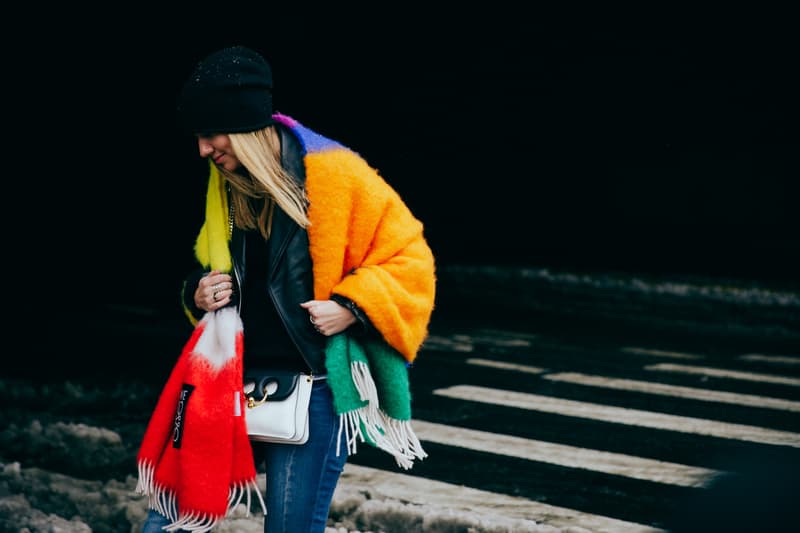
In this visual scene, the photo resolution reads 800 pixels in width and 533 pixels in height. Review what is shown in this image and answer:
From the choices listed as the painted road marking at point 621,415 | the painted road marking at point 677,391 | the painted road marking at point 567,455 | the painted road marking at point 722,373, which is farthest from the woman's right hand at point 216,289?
the painted road marking at point 722,373

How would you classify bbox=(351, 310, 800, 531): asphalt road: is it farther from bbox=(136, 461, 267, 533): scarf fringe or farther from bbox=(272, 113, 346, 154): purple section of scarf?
bbox=(272, 113, 346, 154): purple section of scarf

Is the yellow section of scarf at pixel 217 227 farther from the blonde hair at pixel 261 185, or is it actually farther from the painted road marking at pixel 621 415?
the painted road marking at pixel 621 415

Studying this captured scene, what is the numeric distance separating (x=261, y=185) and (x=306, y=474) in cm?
72

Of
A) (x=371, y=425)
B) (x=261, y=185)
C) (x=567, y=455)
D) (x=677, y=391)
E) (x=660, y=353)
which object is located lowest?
(x=660, y=353)

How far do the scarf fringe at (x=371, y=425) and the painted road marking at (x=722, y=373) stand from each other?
6.33 m

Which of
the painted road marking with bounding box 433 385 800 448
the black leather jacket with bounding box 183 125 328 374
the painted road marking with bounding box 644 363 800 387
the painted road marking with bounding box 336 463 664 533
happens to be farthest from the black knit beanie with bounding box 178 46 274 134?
the painted road marking with bounding box 644 363 800 387

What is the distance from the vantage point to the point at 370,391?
2760 mm

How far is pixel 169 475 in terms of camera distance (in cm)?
283

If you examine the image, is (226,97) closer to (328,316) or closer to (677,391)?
(328,316)

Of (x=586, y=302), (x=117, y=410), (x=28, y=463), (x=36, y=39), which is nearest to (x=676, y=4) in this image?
(x=586, y=302)

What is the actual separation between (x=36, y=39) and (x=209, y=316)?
15.9 meters

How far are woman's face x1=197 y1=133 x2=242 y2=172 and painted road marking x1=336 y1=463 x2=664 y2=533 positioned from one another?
2475 millimetres

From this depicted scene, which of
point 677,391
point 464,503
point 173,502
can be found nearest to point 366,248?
point 173,502

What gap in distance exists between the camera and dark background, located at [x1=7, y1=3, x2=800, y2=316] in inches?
653
